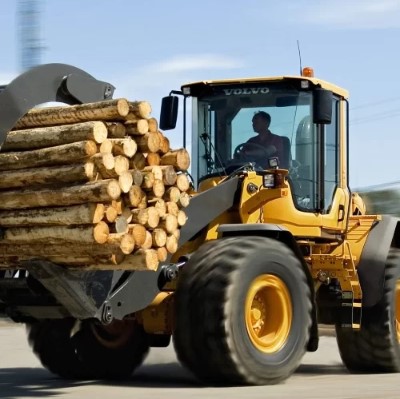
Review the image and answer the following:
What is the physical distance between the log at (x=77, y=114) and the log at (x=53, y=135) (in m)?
0.11

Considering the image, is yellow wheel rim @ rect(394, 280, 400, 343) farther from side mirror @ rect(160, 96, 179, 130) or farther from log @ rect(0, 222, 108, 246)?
log @ rect(0, 222, 108, 246)

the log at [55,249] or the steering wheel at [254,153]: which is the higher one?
the steering wheel at [254,153]

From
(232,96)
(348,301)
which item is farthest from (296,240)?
(232,96)

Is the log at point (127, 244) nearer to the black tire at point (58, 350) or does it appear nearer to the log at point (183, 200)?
the log at point (183, 200)

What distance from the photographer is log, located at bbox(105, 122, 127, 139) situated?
10.0 metres

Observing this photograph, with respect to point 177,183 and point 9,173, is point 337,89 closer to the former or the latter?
point 177,183

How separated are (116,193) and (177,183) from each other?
0.89m

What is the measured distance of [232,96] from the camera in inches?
520

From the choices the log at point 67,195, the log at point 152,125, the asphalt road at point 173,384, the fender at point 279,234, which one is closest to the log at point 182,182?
the log at point 152,125

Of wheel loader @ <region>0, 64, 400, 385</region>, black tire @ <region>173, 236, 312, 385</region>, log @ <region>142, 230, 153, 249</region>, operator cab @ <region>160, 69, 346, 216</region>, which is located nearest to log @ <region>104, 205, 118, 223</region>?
log @ <region>142, 230, 153, 249</region>

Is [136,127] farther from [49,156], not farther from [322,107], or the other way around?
[322,107]

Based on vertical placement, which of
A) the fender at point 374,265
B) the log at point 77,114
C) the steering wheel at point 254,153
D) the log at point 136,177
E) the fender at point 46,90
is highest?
the fender at point 46,90

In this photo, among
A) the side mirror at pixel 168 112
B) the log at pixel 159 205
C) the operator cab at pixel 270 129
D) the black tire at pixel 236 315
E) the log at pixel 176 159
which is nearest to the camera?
the log at pixel 159 205

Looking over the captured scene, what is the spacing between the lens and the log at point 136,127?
10.1 metres
